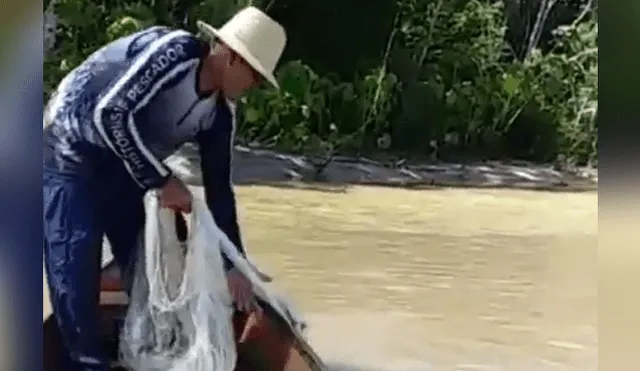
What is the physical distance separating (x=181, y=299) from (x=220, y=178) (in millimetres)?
175

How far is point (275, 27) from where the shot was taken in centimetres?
134

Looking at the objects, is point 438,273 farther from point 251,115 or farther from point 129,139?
point 129,139

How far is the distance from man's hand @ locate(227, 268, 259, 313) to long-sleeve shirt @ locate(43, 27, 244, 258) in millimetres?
39

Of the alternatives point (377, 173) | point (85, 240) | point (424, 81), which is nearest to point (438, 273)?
point (377, 173)

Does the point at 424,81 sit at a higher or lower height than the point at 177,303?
higher

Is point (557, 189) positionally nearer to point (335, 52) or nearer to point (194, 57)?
point (335, 52)

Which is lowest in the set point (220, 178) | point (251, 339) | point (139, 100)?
point (251, 339)

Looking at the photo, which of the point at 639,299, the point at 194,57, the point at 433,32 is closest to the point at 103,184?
the point at 194,57

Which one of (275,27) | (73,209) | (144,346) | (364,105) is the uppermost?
(275,27)

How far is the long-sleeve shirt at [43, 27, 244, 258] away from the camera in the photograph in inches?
53.0

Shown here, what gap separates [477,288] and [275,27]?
0.44 metres

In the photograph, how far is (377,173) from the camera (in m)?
1.34

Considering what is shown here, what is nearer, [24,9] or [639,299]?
[639,299]

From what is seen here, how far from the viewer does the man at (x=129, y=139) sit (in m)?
1.35
